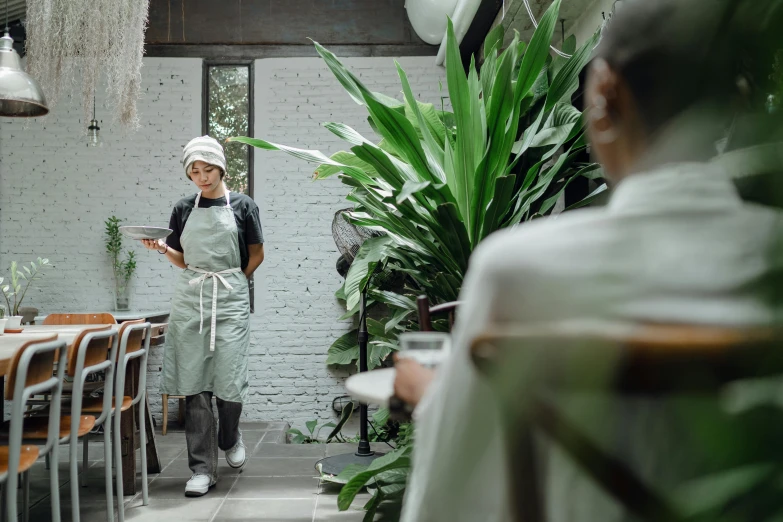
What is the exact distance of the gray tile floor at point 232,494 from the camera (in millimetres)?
2875

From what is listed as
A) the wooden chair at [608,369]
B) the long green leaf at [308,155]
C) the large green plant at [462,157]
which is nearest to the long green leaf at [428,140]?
the large green plant at [462,157]

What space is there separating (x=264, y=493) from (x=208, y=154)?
170 centimetres

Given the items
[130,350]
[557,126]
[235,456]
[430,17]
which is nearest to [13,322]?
[130,350]

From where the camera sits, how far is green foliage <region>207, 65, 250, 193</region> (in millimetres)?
5543

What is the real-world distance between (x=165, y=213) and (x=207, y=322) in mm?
2426

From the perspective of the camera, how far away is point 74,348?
2.41 metres

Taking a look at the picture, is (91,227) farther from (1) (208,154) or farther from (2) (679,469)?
(2) (679,469)

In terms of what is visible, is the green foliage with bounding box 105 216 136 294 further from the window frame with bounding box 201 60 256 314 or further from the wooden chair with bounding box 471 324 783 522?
the wooden chair with bounding box 471 324 783 522

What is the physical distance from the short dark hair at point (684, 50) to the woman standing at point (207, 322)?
3018mm

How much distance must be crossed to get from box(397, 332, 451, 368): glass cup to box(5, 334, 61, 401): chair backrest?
1563 mm

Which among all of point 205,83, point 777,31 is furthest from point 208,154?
point 777,31

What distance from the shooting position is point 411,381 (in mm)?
633

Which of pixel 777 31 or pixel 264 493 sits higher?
pixel 777 31

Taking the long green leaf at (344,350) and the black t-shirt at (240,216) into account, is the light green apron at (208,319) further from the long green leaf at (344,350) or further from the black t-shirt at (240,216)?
the long green leaf at (344,350)
